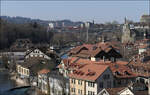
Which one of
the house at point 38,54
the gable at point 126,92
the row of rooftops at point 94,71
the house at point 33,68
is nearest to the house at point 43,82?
the house at point 33,68

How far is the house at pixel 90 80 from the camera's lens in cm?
2203

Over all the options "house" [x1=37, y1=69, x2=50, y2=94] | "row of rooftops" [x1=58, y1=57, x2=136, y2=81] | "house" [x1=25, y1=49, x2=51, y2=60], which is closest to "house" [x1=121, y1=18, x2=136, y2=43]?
"house" [x1=25, y1=49, x2=51, y2=60]

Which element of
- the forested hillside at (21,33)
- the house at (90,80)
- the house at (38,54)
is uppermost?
the house at (90,80)

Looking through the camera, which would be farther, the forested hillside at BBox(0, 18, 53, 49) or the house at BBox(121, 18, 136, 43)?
the forested hillside at BBox(0, 18, 53, 49)

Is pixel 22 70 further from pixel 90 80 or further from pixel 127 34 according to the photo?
pixel 127 34

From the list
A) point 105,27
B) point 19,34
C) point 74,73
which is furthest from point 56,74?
point 105,27

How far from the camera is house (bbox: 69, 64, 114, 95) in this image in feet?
72.3

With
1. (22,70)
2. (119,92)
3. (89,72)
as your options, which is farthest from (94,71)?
(22,70)

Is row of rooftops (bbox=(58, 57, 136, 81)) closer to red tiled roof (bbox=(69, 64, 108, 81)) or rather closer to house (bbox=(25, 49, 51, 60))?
red tiled roof (bbox=(69, 64, 108, 81))

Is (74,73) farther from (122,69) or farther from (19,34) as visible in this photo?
(19,34)

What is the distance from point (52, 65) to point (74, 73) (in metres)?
7.92

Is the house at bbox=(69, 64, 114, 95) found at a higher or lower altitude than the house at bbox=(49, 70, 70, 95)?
higher

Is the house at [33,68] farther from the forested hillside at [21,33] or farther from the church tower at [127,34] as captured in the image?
the forested hillside at [21,33]

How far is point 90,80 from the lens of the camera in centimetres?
2206
